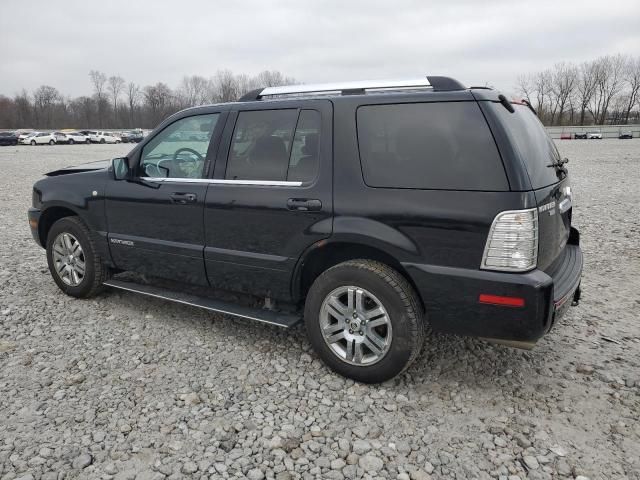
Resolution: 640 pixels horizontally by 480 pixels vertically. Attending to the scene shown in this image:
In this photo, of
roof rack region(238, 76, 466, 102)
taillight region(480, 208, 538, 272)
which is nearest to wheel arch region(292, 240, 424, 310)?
taillight region(480, 208, 538, 272)

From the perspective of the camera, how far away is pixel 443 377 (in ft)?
11.4

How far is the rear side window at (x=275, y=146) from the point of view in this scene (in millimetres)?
3498

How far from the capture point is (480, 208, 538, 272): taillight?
2770 millimetres

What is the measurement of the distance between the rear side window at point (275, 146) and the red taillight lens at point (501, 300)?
4.51 ft

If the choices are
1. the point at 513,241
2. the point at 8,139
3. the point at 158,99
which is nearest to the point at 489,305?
the point at 513,241

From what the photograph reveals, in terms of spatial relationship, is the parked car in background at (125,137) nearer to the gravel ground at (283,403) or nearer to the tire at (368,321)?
the gravel ground at (283,403)

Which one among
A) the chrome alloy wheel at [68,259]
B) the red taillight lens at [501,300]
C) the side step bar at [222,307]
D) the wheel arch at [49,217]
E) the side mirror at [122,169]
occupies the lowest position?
the side step bar at [222,307]

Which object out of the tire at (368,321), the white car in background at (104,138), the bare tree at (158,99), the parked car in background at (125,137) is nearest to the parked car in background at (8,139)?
the white car in background at (104,138)

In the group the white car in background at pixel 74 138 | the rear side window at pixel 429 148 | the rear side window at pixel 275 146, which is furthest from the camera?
the white car in background at pixel 74 138

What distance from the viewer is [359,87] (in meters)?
3.49

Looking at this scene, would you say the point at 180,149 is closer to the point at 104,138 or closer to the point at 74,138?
the point at 74,138

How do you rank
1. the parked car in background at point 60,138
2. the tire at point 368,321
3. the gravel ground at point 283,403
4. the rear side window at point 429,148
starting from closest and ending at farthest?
the gravel ground at point 283,403
the rear side window at point 429,148
the tire at point 368,321
the parked car in background at point 60,138

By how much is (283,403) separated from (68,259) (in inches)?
116

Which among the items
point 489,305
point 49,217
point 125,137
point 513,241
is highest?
point 125,137
